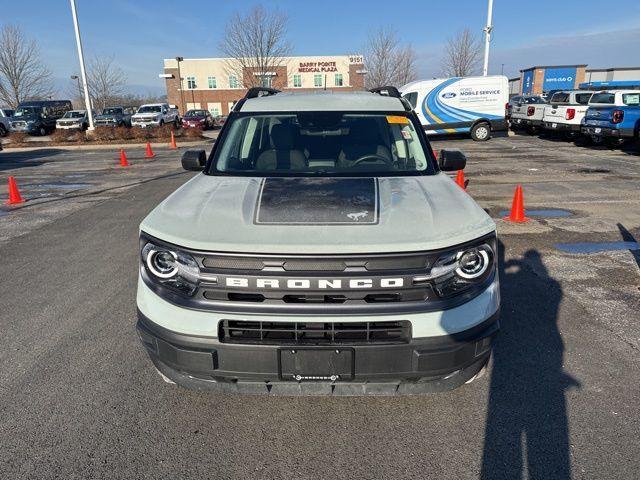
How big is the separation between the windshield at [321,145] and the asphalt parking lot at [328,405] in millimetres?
1637

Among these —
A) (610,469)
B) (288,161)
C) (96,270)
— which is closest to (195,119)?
(96,270)

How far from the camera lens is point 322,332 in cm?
228

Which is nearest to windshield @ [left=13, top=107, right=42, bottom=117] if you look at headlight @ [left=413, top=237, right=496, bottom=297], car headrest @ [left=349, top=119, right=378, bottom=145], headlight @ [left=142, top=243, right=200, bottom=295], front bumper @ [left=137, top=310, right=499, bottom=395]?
car headrest @ [left=349, top=119, right=378, bottom=145]

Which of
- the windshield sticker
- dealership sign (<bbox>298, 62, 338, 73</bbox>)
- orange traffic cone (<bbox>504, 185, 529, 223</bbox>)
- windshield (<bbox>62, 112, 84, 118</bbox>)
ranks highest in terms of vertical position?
dealership sign (<bbox>298, 62, 338, 73</bbox>)

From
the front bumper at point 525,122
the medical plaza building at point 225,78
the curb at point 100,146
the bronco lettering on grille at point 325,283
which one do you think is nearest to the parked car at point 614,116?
the front bumper at point 525,122

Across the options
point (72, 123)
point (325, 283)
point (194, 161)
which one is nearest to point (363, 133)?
point (194, 161)

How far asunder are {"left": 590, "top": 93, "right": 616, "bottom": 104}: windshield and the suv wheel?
460 cm

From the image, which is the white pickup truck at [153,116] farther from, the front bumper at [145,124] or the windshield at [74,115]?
the windshield at [74,115]

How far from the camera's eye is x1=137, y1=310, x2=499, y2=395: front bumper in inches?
89.3

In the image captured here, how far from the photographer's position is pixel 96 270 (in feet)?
18.1

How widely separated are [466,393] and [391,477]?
0.92m

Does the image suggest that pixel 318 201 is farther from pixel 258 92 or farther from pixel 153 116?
pixel 153 116

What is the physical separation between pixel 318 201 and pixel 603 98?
750 inches

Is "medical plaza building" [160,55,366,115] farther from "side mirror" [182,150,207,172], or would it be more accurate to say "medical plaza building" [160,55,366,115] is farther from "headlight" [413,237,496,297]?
"headlight" [413,237,496,297]
